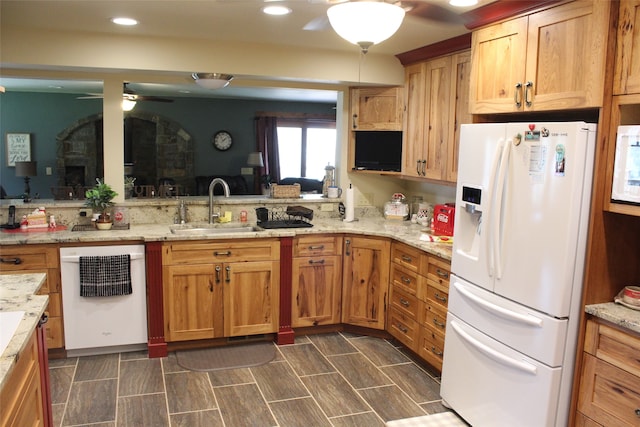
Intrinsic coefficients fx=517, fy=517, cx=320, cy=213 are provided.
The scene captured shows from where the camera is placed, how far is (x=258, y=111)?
9.41 meters

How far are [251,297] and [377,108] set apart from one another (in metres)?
1.89

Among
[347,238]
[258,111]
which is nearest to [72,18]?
[347,238]

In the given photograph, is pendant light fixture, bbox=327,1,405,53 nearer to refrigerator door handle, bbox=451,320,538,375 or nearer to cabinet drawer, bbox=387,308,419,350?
refrigerator door handle, bbox=451,320,538,375

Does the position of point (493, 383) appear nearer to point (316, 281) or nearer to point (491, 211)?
point (491, 211)

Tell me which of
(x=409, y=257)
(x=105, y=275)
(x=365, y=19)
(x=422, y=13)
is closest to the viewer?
(x=365, y=19)

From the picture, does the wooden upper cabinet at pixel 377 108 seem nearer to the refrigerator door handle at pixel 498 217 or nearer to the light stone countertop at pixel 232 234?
the light stone countertop at pixel 232 234

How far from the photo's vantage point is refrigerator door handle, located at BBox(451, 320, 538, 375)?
95.0 inches

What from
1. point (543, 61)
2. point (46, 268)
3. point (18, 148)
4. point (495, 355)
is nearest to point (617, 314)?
point (495, 355)

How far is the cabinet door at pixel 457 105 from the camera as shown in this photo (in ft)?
11.6

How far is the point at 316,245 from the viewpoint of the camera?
4.02 m

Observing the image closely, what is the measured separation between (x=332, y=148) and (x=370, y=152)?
568cm

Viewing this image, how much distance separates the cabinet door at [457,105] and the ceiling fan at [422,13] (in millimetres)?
548

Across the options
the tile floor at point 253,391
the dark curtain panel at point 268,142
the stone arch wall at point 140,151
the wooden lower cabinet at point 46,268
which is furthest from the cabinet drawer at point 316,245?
the dark curtain panel at point 268,142

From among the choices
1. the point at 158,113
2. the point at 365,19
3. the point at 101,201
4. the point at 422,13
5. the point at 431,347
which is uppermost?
the point at 422,13
